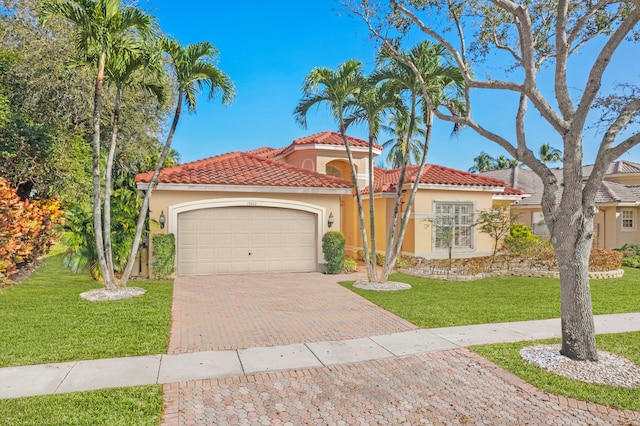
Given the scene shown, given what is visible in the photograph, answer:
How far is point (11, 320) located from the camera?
8.06 meters

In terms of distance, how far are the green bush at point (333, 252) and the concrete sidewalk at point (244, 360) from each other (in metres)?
7.52

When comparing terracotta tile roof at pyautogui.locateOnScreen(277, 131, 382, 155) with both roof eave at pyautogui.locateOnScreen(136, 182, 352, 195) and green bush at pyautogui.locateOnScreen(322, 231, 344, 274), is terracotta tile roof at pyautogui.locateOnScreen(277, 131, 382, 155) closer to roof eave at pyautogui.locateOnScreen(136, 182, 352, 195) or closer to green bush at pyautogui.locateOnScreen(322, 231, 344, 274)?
roof eave at pyautogui.locateOnScreen(136, 182, 352, 195)

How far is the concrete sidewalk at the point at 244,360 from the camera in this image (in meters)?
5.20

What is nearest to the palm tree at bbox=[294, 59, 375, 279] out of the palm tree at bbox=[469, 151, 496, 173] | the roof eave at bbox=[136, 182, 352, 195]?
the roof eave at bbox=[136, 182, 352, 195]

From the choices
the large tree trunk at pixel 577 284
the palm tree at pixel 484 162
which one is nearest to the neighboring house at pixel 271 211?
the large tree trunk at pixel 577 284

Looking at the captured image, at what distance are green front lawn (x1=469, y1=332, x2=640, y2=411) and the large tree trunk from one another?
735mm

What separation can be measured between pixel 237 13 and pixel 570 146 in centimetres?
1307

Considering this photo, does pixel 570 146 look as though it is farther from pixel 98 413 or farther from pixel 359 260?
pixel 359 260

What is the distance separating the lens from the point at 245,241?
1498 cm

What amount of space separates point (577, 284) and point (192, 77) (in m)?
9.74

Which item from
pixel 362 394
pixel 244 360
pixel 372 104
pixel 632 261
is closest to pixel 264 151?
pixel 372 104

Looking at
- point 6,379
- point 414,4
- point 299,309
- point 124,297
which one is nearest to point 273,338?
point 299,309

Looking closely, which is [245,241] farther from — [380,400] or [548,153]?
[548,153]

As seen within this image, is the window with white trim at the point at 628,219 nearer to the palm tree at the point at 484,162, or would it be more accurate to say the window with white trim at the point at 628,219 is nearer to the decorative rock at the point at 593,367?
the decorative rock at the point at 593,367
